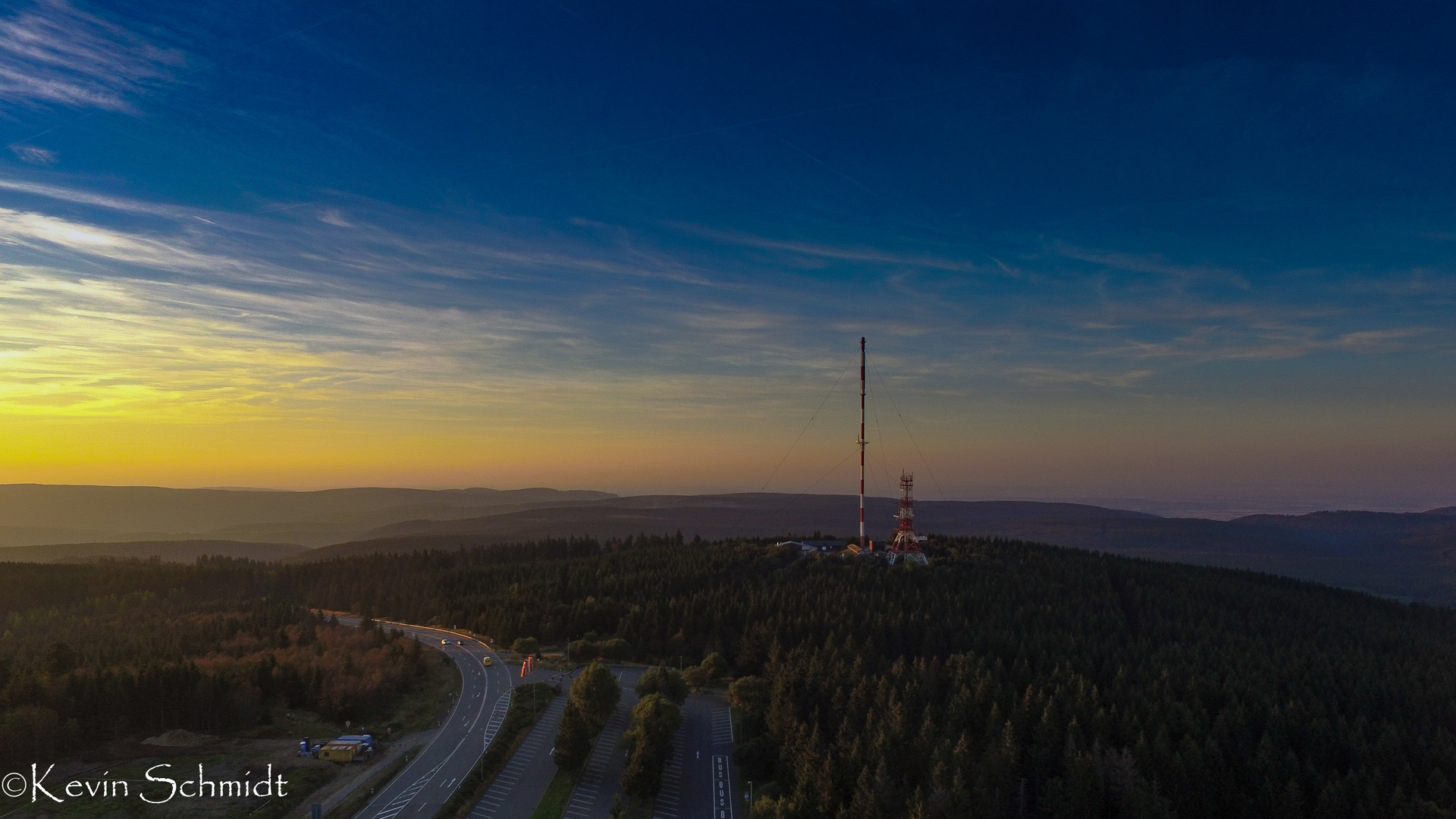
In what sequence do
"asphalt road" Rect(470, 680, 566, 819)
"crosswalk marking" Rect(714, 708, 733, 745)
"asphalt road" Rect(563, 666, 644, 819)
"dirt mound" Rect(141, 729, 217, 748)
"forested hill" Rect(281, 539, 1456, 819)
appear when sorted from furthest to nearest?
"crosswalk marking" Rect(714, 708, 733, 745) < "dirt mound" Rect(141, 729, 217, 748) < "asphalt road" Rect(563, 666, 644, 819) < "asphalt road" Rect(470, 680, 566, 819) < "forested hill" Rect(281, 539, 1456, 819)

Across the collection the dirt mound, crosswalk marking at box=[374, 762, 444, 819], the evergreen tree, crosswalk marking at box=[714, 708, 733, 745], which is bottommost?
the dirt mound

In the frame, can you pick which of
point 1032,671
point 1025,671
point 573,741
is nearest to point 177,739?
point 573,741

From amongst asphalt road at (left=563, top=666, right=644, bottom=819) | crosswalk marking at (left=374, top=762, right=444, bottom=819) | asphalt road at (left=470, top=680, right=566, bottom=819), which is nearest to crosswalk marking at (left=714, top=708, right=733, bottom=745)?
asphalt road at (left=563, top=666, right=644, bottom=819)

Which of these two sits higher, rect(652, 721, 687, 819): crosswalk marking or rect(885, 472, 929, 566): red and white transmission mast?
rect(885, 472, 929, 566): red and white transmission mast

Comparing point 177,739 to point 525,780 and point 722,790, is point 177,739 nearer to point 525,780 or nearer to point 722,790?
point 525,780

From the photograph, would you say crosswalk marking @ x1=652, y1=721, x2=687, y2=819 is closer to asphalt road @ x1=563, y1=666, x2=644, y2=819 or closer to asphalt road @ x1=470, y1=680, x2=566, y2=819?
asphalt road @ x1=563, y1=666, x2=644, y2=819

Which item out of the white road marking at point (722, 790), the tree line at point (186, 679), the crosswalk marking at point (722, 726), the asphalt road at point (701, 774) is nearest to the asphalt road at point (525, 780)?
the asphalt road at point (701, 774)

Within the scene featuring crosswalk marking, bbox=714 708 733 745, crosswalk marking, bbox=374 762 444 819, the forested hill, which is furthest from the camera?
crosswalk marking, bbox=714 708 733 745
